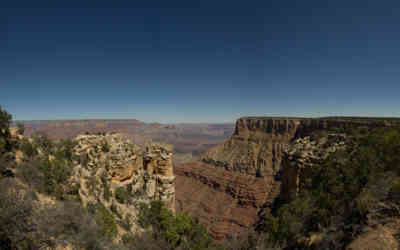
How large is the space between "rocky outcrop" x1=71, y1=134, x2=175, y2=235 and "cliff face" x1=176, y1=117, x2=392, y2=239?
29922 mm

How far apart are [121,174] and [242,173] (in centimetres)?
6128

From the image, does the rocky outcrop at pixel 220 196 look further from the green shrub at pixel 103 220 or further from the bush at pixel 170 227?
the green shrub at pixel 103 220

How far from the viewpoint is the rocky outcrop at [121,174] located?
13.1 metres

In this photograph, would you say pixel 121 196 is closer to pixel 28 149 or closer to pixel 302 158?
pixel 28 149

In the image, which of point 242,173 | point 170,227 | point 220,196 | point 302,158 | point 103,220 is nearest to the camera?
point 103,220

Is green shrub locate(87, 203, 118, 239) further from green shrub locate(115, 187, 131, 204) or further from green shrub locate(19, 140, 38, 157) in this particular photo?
green shrub locate(19, 140, 38, 157)

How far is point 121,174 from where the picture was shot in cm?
1590

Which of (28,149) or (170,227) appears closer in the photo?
(28,149)

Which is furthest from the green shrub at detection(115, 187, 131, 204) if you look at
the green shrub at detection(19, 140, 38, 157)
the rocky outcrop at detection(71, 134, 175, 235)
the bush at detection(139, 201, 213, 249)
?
the green shrub at detection(19, 140, 38, 157)

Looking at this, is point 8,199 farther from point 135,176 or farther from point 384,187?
point 384,187

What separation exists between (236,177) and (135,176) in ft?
184

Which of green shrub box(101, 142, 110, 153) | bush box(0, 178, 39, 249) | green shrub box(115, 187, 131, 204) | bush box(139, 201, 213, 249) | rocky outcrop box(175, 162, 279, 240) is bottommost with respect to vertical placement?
rocky outcrop box(175, 162, 279, 240)

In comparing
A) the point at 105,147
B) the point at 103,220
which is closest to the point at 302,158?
the point at 103,220

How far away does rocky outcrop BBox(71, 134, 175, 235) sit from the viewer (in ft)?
42.9
